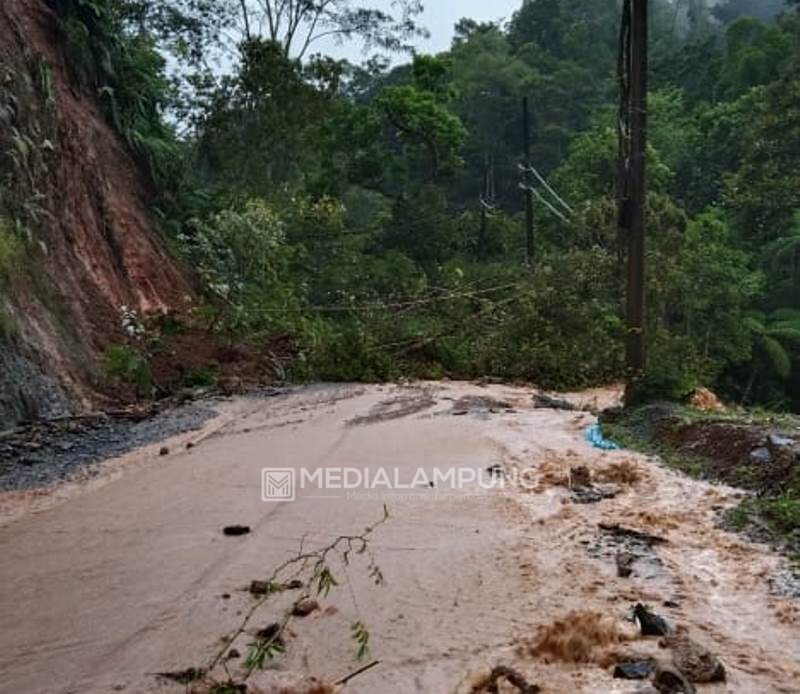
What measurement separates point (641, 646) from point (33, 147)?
38.8 ft

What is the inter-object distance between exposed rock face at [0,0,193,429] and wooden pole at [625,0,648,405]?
22.7 ft

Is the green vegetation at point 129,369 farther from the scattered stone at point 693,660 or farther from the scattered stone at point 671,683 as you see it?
the scattered stone at point 671,683

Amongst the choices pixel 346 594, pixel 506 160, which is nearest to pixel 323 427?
pixel 346 594

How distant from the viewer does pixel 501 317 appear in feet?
55.9

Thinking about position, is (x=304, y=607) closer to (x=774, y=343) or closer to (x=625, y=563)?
(x=625, y=563)

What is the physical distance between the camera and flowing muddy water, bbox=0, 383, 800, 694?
400 cm

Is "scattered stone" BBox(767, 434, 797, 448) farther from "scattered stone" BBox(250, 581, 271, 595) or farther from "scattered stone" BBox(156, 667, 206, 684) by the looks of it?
"scattered stone" BBox(156, 667, 206, 684)

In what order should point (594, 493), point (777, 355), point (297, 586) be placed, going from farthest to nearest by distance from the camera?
point (777, 355)
point (594, 493)
point (297, 586)

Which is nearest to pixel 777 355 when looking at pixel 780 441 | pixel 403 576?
pixel 780 441

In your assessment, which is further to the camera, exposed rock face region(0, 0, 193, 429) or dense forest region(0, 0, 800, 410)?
dense forest region(0, 0, 800, 410)

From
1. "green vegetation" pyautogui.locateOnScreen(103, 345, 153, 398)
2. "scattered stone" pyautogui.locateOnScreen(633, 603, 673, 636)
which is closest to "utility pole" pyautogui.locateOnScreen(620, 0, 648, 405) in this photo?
"green vegetation" pyautogui.locateOnScreen(103, 345, 153, 398)

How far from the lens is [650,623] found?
419 cm

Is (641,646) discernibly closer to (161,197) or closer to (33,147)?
(33,147)

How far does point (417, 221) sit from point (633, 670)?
947 inches
